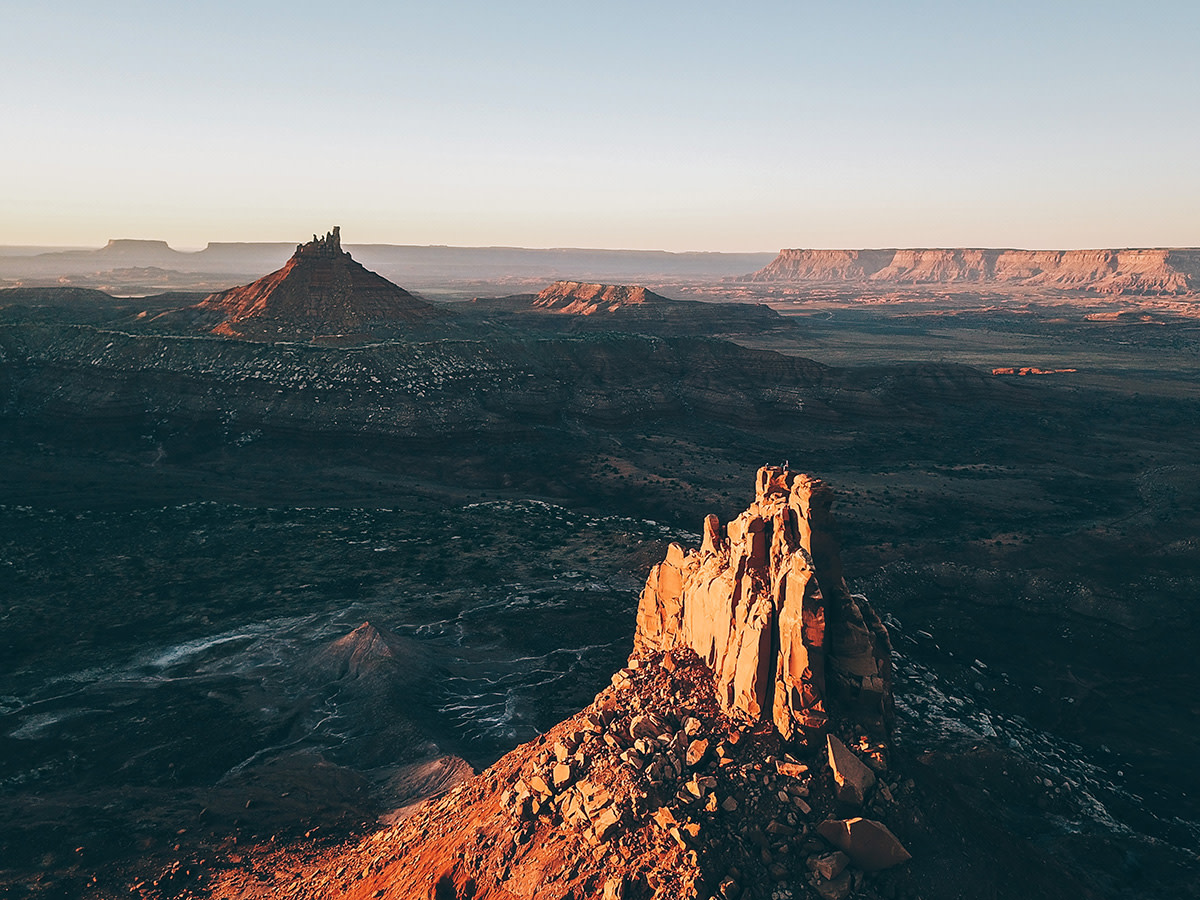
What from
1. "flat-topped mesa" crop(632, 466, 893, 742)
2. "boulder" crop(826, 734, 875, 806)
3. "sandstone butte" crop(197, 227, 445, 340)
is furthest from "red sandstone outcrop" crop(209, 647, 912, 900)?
"sandstone butte" crop(197, 227, 445, 340)

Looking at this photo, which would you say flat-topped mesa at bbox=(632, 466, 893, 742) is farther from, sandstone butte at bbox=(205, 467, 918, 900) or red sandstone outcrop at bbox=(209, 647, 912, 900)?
red sandstone outcrop at bbox=(209, 647, 912, 900)

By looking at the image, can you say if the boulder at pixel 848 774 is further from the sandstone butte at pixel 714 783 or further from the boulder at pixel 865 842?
the boulder at pixel 865 842

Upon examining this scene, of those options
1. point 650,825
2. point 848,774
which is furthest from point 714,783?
point 848,774

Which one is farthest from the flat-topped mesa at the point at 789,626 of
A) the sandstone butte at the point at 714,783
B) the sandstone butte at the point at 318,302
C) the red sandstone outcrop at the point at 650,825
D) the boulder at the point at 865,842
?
the sandstone butte at the point at 318,302

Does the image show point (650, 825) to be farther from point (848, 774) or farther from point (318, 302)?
point (318, 302)

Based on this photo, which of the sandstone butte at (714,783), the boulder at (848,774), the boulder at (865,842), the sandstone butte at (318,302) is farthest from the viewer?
the sandstone butte at (318,302)

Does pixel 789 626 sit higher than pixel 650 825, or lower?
higher
